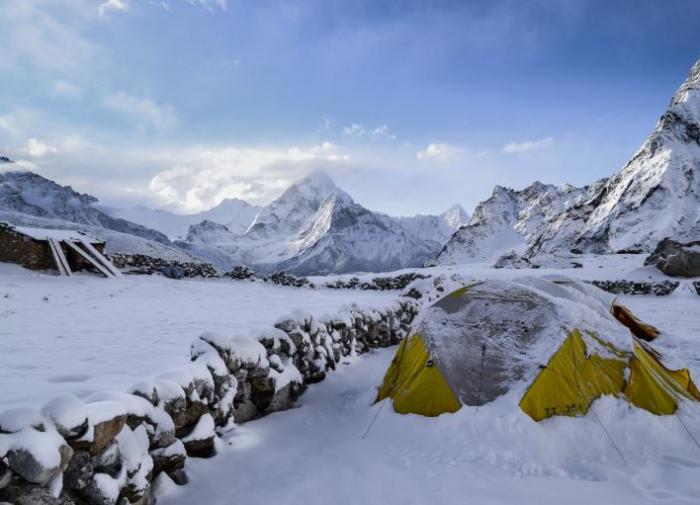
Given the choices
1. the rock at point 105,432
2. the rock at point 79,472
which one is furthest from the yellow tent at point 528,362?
the rock at point 79,472

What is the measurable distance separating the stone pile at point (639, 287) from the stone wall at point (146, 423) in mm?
20988

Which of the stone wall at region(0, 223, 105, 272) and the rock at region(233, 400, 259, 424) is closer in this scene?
the rock at region(233, 400, 259, 424)

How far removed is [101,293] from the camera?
1562cm

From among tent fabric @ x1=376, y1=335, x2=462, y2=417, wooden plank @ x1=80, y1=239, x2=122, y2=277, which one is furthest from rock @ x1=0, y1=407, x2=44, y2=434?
wooden plank @ x1=80, y1=239, x2=122, y2=277

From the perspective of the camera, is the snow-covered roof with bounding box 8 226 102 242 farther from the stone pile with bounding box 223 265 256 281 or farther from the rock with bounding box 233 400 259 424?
the rock with bounding box 233 400 259 424

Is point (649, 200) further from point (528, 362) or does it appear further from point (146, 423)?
point (146, 423)

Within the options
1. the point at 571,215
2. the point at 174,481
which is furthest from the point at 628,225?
the point at 174,481

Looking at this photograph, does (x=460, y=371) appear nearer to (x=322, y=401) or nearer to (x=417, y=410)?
(x=417, y=410)

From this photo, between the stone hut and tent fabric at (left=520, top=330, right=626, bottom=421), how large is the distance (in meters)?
19.3

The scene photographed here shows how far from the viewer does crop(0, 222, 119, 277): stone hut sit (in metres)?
18.3

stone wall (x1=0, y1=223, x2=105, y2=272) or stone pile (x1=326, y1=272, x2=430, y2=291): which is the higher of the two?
stone wall (x1=0, y1=223, x2=105, y2=272)

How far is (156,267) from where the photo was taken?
24.8 m

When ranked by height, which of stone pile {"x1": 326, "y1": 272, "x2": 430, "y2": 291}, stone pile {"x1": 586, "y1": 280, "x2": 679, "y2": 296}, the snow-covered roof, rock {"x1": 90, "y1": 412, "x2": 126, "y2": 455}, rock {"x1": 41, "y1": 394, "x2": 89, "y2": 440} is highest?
the snow-covered roof

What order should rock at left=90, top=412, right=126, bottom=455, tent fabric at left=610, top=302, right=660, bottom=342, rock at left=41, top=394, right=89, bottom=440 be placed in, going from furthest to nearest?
tent fabric at left=610, top=302, right=660, bottom=342 → rock at left=90, top=412, right=126, bottom=455 → rock at left=41, top=394, right=89, bottom=440
